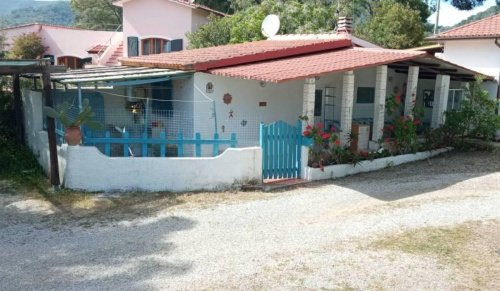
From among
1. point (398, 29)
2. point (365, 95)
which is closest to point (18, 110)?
point (365, 95)

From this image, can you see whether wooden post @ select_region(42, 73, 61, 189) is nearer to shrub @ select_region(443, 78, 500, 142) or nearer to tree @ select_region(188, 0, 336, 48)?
shrub @ select_region(443, 78, 500, 142)

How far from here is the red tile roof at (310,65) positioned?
389 inches

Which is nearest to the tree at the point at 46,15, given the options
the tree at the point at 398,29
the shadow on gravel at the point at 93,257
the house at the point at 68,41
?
the house at the point at 68,41

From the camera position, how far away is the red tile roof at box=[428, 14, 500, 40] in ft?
49.5

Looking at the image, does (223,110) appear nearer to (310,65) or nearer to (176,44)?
(310,65)

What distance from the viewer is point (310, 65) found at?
1089 centimetres

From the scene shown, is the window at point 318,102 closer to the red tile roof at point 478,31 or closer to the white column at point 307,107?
the white column at point 307,107

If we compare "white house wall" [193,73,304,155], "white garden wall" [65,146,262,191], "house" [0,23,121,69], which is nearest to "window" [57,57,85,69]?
"house" [0,23,121,69]

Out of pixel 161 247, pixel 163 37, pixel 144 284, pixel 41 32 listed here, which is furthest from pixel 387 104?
pixel 41 32

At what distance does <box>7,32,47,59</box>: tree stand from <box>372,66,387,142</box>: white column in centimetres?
2394

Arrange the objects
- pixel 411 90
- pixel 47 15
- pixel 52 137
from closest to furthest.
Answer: pixel 52 137, pixel 411 90, pixel 47 15

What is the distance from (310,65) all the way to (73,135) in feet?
17.8

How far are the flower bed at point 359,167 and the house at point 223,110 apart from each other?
36 cm

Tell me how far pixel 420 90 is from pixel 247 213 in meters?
11.2
